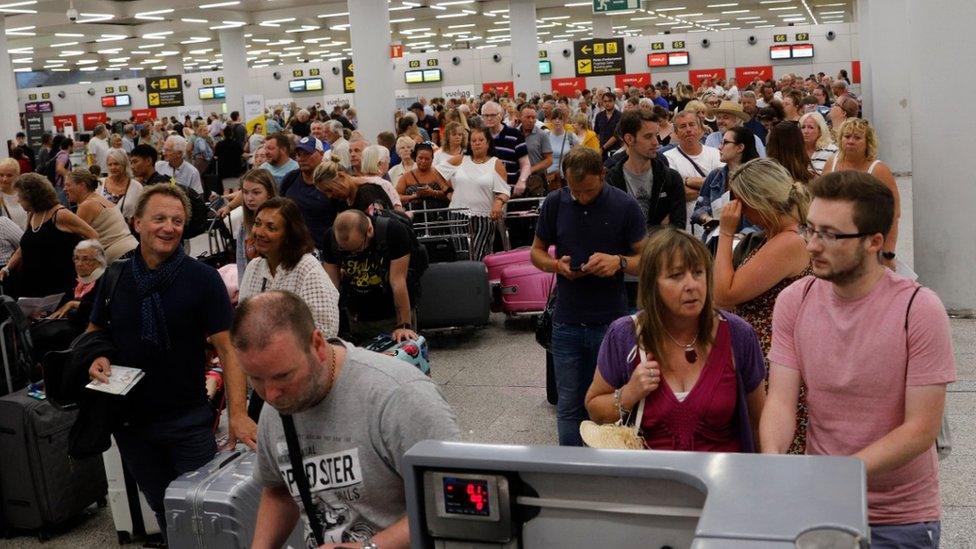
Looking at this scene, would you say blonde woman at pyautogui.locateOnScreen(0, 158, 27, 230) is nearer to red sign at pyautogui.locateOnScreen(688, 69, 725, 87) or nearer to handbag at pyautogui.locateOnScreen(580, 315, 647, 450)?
handbag at pyautogui.locateOnScreen(580, 315, 647, 450)

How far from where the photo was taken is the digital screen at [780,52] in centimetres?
3312

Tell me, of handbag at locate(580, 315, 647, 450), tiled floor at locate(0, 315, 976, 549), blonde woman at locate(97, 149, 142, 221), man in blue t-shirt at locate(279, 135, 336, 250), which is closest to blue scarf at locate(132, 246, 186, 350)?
tiled floor at locate(0, 315, 976, 549)

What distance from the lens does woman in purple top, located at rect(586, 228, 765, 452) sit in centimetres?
287

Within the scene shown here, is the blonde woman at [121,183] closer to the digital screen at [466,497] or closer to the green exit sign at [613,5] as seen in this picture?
the digital screen at [466,497]

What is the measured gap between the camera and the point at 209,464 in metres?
4.22

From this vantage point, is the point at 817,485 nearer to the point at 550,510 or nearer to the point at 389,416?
the point at 550,510

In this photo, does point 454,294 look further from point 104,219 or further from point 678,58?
point 678,58

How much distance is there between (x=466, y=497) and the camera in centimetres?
165

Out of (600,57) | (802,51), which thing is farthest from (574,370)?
(802,51)

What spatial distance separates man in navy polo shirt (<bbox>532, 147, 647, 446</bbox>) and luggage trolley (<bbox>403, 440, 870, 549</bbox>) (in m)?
3.28

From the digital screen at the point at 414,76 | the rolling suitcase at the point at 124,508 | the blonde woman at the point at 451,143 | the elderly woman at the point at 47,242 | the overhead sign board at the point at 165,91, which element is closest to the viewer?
the rolling suitcase at the point at 124,508

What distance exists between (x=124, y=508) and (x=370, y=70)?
44.5 feet

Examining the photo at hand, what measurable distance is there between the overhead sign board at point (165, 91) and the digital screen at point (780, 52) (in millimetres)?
20977

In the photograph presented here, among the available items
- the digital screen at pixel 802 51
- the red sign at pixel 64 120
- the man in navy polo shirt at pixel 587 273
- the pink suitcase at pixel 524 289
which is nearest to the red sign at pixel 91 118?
the red sign at pixel 64 120
